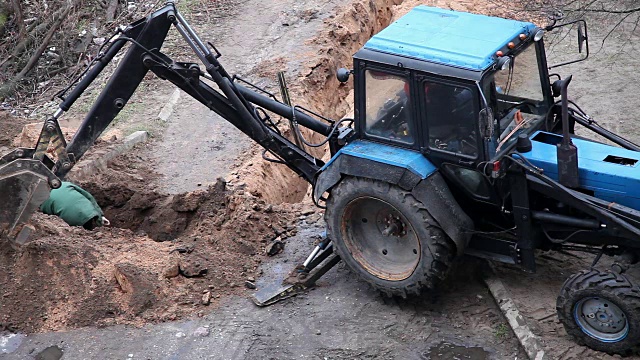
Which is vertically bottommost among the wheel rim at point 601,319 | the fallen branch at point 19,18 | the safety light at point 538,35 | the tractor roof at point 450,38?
the wheel rim at point 601,319

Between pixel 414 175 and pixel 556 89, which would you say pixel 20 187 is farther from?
pixel 556 89

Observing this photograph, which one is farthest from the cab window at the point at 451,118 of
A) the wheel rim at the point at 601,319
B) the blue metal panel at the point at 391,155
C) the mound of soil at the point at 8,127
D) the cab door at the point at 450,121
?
the mound of soil at the point at 8,127

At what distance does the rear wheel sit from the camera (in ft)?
23.8

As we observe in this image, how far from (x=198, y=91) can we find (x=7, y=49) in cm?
852

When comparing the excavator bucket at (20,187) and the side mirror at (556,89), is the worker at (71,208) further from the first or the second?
the side mirror at (556,89)

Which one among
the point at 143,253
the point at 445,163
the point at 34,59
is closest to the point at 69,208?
the point at 143,253

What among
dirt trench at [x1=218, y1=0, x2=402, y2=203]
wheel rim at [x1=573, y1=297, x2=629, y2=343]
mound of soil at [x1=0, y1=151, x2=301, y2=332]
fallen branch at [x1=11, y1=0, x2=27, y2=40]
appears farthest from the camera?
fallen branch at [x1=11, y1=0, x2=27, y2=40]

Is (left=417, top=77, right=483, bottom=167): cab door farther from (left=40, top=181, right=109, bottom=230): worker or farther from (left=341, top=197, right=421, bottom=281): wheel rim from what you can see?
(left=40, top=181, right=109, bottom=230): worker

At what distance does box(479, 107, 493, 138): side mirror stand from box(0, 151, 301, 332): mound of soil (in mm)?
3054

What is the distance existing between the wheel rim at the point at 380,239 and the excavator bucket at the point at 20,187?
287 centimetres

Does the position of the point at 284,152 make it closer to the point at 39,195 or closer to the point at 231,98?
the point at 231,98

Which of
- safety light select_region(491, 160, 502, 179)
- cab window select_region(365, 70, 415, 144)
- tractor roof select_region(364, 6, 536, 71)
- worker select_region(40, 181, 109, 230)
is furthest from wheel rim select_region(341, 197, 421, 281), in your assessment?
worker select_region(40, 181, 109, 230)

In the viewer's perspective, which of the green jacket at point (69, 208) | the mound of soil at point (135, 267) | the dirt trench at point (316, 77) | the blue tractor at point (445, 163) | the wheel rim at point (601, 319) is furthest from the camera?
the dirt trench at point (316, 77)

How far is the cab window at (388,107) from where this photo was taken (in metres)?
7.28
